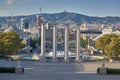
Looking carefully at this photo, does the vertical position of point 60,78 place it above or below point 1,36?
below

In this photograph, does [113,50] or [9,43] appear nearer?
[113,50]

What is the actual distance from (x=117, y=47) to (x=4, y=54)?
16.5 metres

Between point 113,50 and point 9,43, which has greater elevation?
point 9,43

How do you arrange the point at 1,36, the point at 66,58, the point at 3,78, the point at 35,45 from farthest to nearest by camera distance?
the point at 35,45
the point at 1,36
the point at 66,58
the point at 3,78

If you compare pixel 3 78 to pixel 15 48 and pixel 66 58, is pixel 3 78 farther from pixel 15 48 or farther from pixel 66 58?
pixel 15 48

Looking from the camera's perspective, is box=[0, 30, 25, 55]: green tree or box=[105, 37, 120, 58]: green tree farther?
box=[0, 30, 25, 55]: green tree

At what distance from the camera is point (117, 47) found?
2199 inches

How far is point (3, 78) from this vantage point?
30438mm

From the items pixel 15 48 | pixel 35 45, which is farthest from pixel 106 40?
pixel 35 45

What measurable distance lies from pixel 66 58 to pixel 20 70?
19963mm

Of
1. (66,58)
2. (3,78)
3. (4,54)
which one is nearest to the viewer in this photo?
(3,78)

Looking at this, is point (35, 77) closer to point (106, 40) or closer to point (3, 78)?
point (3, 78)

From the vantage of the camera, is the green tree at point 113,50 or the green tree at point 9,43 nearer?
the green tree at point 113,50

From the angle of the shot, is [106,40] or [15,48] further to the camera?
[106,40]
